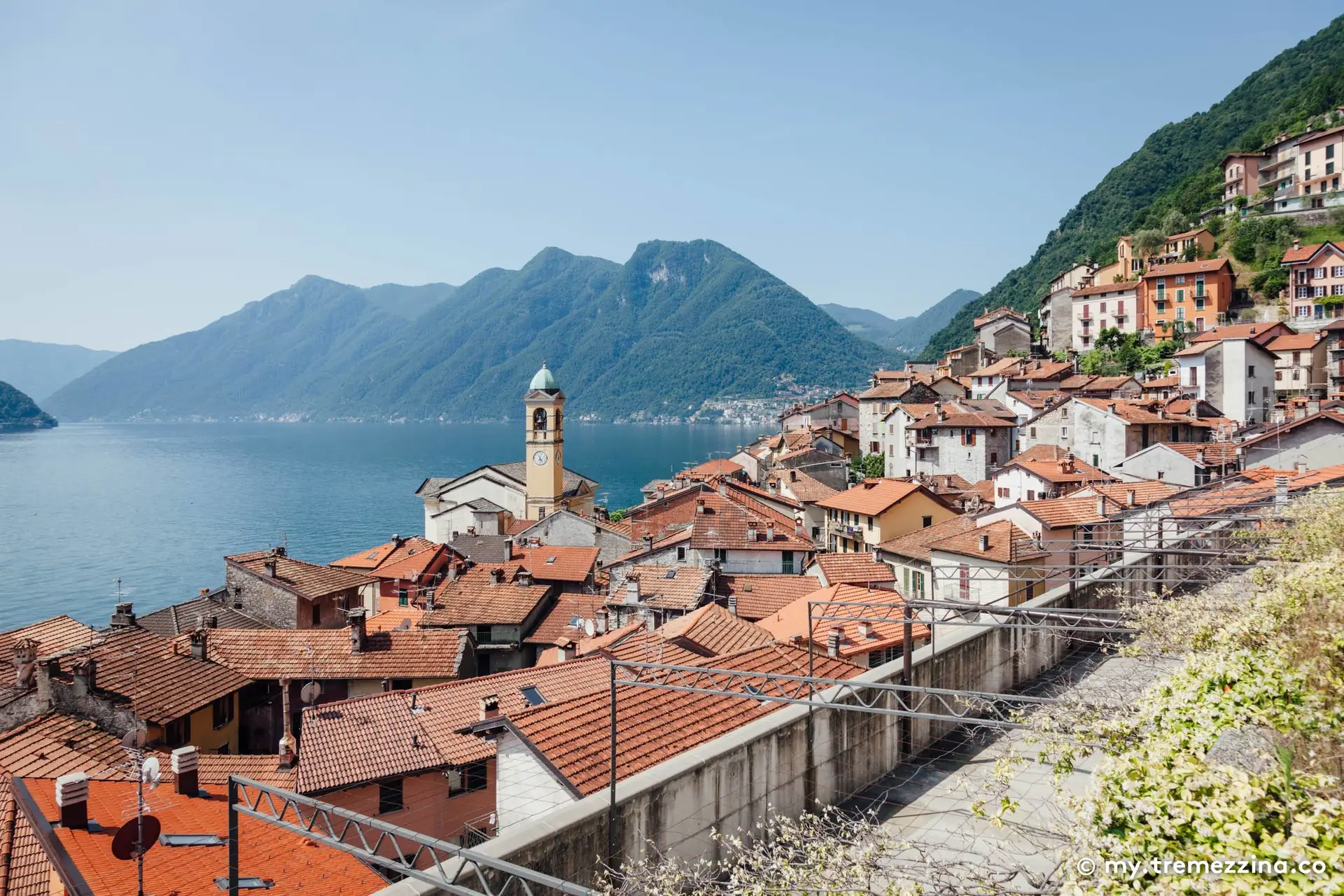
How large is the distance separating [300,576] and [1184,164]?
120874mm

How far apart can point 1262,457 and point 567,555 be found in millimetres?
28226

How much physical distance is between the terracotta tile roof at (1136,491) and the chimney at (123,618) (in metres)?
30.0

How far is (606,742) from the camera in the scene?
992 centimetres

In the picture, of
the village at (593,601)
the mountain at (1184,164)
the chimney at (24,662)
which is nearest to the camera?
the village at (593,601)

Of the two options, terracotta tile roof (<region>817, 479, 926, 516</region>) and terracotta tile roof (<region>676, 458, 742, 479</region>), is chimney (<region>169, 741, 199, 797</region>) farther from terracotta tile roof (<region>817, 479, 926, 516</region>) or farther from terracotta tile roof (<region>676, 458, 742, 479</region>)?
terracotta tile roof (<region>676, 458, 742, 479</region>)

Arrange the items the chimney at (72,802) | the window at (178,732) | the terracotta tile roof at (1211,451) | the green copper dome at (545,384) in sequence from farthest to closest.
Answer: the green copper dome at (545,384)
the terracotta tile roof at (1211,451)
the window at (178,732)
the chimney at (72,802)

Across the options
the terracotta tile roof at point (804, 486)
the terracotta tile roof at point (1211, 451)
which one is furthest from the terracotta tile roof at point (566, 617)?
the terracotta tile roof at point (1211, 451)

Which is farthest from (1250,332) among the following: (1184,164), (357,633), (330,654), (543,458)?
(1184,164)

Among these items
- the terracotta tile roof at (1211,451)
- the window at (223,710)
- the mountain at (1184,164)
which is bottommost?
the window at (223,710)

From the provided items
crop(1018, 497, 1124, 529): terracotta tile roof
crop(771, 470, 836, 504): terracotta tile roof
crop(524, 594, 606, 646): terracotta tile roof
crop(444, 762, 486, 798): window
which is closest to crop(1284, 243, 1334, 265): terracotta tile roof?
crop(771, 470, 836, 504): terracotta tile roof

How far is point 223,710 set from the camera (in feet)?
62.0

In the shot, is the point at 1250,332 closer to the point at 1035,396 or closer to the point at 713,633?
the point at 1035,396

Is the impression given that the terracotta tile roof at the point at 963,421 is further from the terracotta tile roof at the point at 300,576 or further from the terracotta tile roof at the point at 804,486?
the terracotta tile roof at the point at 300,576

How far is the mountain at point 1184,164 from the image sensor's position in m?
84.4
